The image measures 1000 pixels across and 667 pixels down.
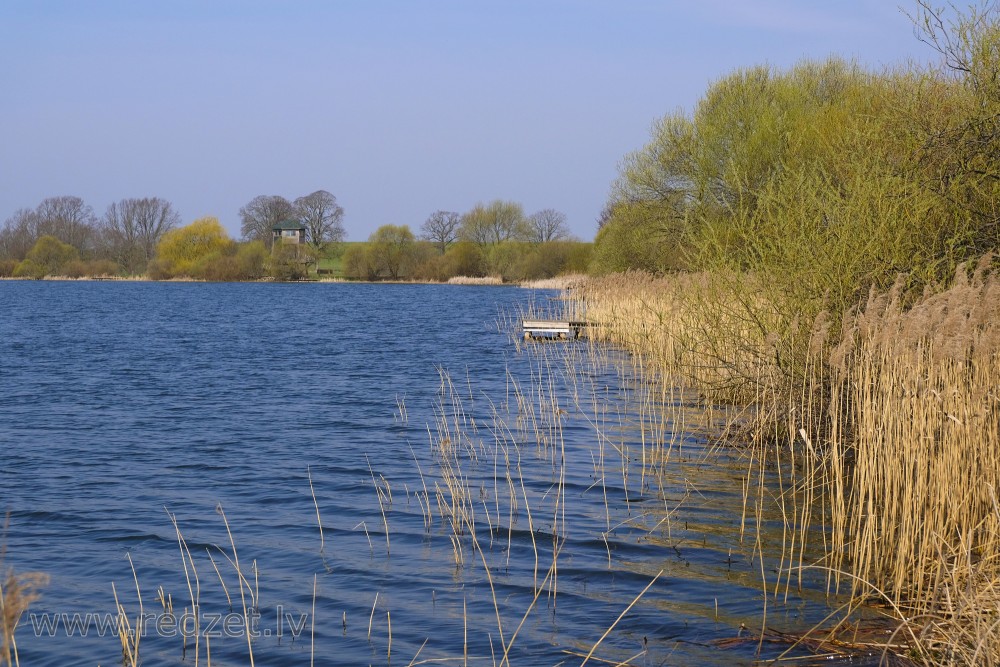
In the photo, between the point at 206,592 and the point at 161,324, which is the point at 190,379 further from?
the point at 161,324

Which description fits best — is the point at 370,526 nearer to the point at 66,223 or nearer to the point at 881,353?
the point at 881,353

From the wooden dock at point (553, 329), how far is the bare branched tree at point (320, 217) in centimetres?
7020

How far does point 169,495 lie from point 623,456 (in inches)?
172

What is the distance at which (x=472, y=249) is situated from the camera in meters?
82.4

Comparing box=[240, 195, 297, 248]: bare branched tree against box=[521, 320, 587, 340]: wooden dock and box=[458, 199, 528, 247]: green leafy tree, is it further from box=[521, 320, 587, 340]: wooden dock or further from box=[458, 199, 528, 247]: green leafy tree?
box=[521, 320, 587, 340]: wooden dock

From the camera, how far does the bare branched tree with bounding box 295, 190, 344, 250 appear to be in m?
92.0

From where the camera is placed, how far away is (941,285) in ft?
27.6

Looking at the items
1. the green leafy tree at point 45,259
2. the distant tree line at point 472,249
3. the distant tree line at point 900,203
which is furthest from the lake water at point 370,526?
the green leafy tree at point 45,259

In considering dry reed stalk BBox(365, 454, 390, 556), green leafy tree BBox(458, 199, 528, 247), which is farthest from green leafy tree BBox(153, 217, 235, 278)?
dry reed stalk BBox(365, 454, 390, 556)

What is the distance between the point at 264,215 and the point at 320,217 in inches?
295

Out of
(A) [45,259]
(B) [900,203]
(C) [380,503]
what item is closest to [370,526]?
(C) [380,503]

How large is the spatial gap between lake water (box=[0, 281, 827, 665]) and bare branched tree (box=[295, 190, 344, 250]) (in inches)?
2997

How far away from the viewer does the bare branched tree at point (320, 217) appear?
302ft

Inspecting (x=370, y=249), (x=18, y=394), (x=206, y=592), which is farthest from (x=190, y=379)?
(x=370, y=249)
